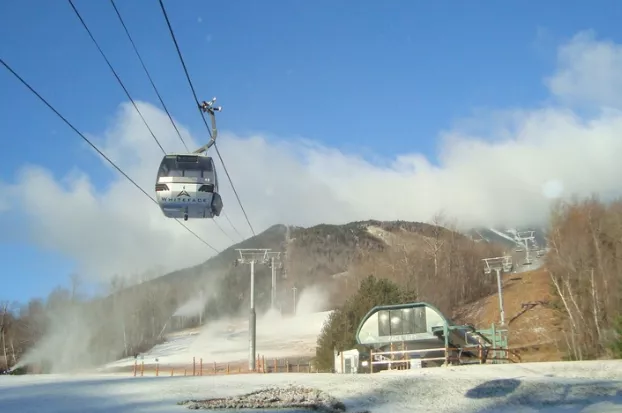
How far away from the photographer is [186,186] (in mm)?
22047

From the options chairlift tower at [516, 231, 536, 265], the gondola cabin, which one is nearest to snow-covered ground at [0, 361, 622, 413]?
the gondola cabin

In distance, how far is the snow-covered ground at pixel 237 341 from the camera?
274ft

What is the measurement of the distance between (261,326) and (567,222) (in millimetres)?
64663

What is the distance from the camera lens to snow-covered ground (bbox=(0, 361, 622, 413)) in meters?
16.1

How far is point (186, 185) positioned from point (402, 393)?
10.2 metres

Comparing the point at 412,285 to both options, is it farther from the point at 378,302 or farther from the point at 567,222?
the point at 378,302

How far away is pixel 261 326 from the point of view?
11056cm

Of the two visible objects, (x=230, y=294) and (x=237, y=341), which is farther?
(x=230, y=294)

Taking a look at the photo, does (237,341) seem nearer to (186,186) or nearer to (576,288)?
(576,288)

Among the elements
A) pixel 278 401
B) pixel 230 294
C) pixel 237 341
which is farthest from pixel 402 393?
pixel 230 294

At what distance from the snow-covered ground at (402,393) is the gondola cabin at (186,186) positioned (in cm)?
611

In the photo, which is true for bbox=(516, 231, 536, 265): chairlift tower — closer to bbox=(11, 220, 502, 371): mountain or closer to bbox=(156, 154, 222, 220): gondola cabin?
bbox=(11, 220, 502, 371): mountain

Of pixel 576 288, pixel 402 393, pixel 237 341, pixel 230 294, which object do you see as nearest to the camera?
pixel 402 393

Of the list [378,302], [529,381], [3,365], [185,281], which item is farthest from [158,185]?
[185,281]
